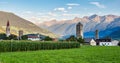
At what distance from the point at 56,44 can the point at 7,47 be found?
39998 mm

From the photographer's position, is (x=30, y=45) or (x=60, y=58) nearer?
(x=60, y=58)

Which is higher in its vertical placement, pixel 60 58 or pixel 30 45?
pixel 30 45

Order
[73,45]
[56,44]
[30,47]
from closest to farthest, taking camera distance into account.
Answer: [30,47], [56,44], [73,45]

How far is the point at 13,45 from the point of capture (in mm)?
111250

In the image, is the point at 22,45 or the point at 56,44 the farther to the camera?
the point at 56,44

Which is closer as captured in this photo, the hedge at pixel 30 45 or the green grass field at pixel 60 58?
the green grass field at pixel 60 58

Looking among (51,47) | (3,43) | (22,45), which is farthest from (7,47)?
(51,47)

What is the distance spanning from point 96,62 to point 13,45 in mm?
72519

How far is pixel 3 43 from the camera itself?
4186 inches

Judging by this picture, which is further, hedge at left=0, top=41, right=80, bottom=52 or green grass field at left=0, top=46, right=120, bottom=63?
hedge at left=0, top=41, right=80, bottom=52

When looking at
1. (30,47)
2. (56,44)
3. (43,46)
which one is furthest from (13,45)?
(56,44)

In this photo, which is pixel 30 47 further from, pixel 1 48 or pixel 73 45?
pixel 73 45

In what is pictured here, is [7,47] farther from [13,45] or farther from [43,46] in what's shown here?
[43,46]

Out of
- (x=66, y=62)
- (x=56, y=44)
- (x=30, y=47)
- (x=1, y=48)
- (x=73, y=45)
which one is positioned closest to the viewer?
(x=66, y=62)
